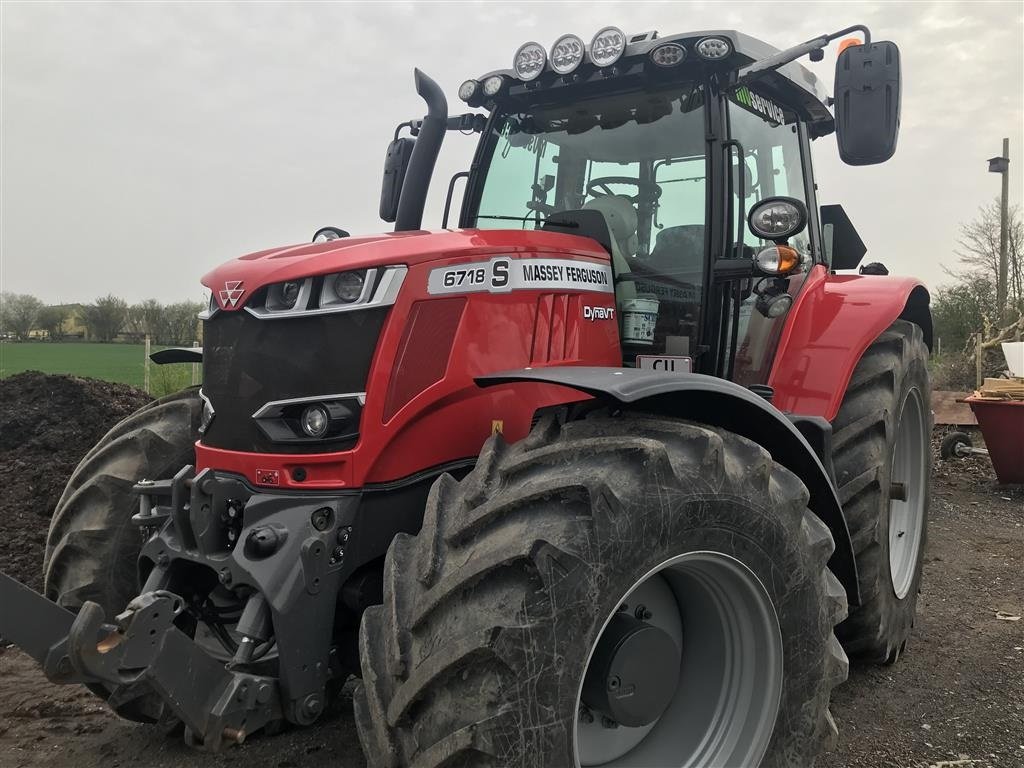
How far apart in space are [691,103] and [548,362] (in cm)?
129

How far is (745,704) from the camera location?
2398 mm

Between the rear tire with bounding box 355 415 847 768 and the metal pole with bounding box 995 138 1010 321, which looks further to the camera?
the metal pole with bounding box 995 138 1010 321

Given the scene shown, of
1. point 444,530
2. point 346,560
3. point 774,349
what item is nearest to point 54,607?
point 346,560

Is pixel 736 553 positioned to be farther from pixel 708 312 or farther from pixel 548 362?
pixel 708 312

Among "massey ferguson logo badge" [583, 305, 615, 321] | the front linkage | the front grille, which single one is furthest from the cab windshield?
the front linkage

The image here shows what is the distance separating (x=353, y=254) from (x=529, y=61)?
4.63ft

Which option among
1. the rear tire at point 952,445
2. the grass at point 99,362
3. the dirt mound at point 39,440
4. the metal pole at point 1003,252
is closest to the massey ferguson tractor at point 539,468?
the dirt mound at point 39,440

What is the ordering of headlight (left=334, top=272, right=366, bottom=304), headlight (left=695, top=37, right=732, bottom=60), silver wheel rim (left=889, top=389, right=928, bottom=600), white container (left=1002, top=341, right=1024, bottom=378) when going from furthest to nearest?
white container (left=1002, top=341, right=1024, bottom=378)
silver wheel rim (left=889, top=389, right=928, bottom=600)
headlight (left=695, top=37, right=732, bottom=60)
headlight (left=334, top=272, right=366, bottom=304)

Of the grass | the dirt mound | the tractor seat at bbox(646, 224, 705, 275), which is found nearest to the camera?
the tractor seat at bbox(646, 224, 705, 275)

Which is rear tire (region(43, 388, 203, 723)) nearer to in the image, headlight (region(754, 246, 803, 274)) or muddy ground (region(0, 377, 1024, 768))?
muddy ground (region(0, 377, 1024, 768))

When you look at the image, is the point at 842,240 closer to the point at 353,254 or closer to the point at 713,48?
the point at 713,48

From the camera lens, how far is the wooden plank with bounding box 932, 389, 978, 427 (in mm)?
10234

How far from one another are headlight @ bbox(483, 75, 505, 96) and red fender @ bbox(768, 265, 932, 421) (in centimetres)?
162

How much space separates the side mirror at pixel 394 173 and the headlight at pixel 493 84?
43cm
